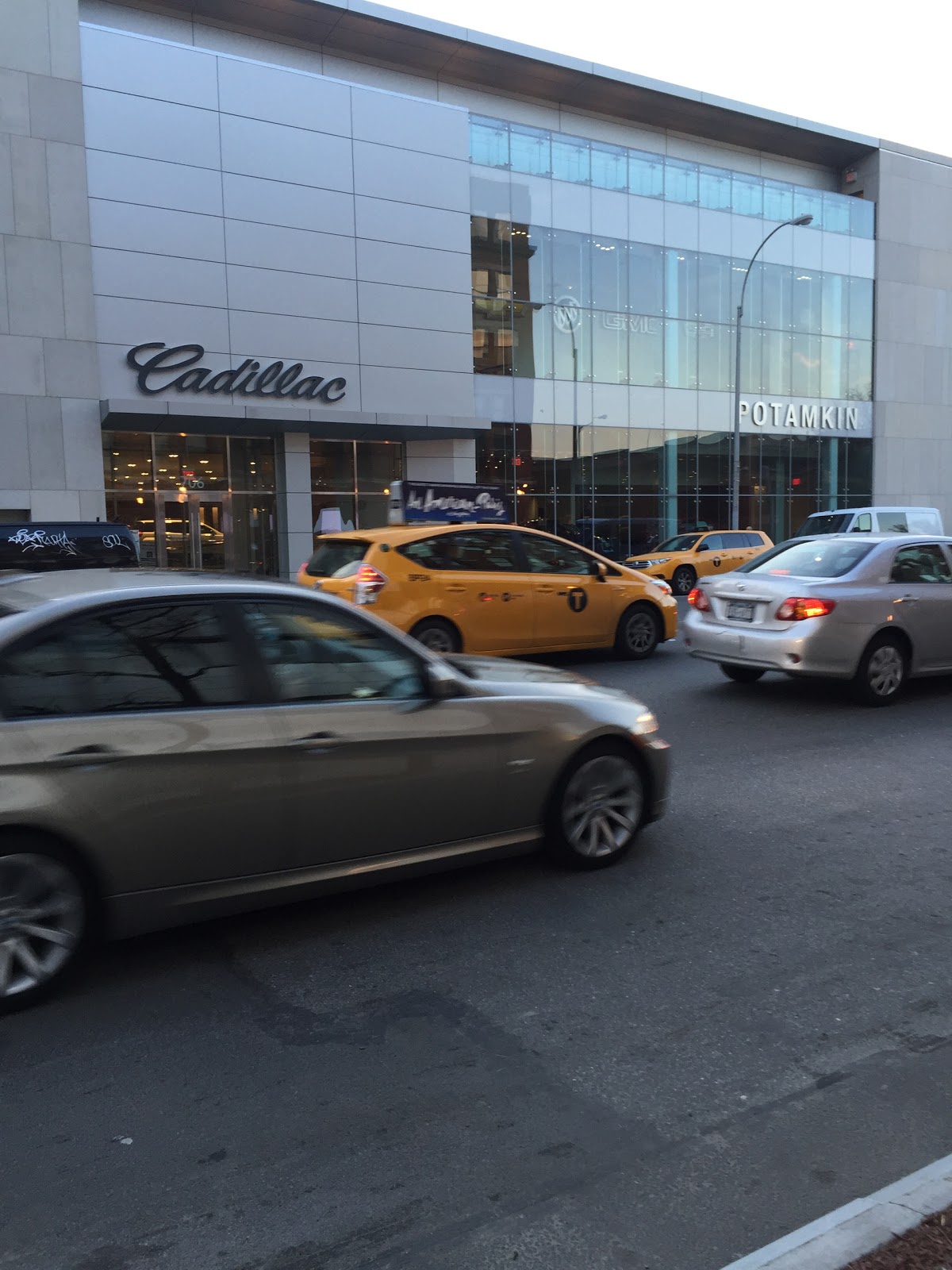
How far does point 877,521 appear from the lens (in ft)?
70.9

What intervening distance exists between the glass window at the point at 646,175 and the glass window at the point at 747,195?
359 cm

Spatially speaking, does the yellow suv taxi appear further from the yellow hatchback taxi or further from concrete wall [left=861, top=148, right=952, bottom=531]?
concrete wall [left=861, top=148, right=952, bottom=531]

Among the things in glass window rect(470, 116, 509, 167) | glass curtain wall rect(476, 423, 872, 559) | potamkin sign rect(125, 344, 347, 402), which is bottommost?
glass curtain wall rect(476, 423, 872, 559)

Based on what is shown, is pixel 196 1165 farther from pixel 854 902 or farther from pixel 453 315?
pixel 453 315

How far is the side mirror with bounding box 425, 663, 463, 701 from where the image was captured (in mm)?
4566

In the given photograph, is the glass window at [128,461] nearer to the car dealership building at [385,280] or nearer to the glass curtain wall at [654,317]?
the car dealership building at [385,280]

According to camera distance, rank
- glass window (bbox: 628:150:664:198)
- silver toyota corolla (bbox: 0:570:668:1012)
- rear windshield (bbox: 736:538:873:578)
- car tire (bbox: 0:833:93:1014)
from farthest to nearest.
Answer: glass window (bbox: 628:150:664:198), rear windshield (bbox: 736:538:873:578), silver toyota corolla (bbox: 0:570:668:1012), car tire (bbox: 0:833:93:1014)

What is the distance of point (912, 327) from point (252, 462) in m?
28.8

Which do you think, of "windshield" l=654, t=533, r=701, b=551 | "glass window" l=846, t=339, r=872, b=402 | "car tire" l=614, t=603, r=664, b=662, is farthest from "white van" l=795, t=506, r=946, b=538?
"glass window" l=846, t=339, r=872, b=402

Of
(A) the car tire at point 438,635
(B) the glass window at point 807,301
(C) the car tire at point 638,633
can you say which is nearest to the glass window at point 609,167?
(B) the glass window at point 807,301

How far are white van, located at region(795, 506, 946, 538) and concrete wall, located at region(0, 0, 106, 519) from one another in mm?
17294

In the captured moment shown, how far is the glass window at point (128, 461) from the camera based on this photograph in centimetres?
2497

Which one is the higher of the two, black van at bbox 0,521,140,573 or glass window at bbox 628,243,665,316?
glass window at bbox 628,243,665,316

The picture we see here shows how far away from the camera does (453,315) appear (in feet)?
94.5
